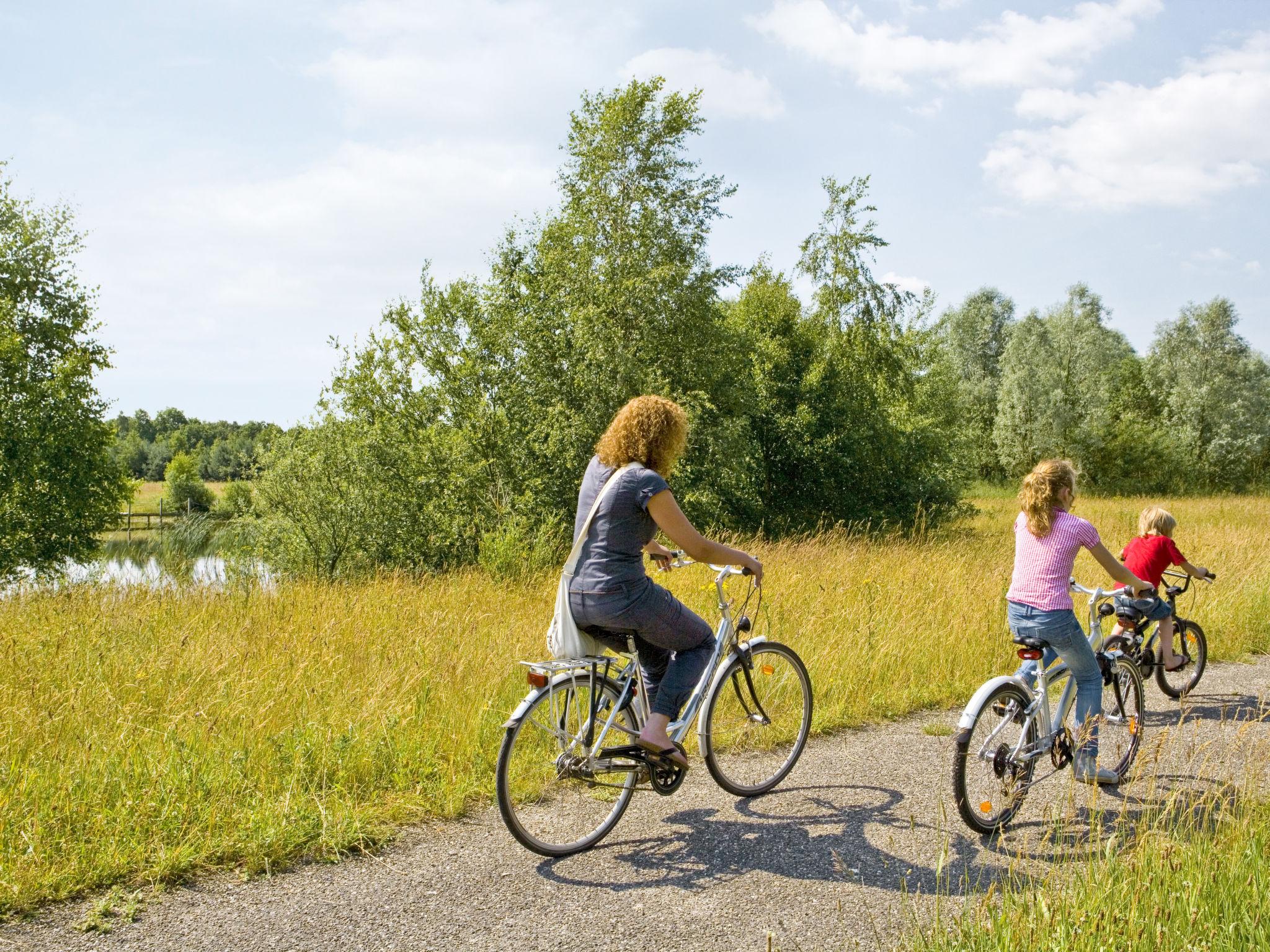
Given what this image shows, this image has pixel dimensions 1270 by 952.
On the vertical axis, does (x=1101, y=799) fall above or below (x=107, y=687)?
below

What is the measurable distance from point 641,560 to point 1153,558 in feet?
15.8

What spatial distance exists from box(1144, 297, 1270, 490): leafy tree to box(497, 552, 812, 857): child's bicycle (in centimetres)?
Result: 5225

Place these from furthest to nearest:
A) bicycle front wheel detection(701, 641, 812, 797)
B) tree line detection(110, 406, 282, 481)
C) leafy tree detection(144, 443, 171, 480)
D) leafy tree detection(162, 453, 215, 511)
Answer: leafy tree detection(144, 443, 171, 480) → tree line detection(110, 406, 282, 481) → leafy tree detection(162, 453, 215, 511) → bicycle front wheel detection(701, 641, 812, 797)

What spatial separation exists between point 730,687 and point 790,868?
117 centimetres

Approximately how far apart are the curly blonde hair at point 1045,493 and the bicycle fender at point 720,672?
1592 mm

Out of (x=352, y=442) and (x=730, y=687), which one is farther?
(x=352, y=442)

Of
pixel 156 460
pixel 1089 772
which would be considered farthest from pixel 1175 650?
pixel 156 460

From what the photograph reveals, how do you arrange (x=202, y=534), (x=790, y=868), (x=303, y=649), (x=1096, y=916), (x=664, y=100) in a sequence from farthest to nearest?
(x=664, y=100) → (x=202, y=534) → (x=303, y=649) → (x=790, y=868) → (x=1096, y=916)

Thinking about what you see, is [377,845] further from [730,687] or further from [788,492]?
[788,492]

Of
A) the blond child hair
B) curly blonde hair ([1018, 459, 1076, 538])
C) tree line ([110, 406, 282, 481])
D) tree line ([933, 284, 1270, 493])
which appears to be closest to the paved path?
curly blonde hair ([1018, 459, 1076, 538])

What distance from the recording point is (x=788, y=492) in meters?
25.8

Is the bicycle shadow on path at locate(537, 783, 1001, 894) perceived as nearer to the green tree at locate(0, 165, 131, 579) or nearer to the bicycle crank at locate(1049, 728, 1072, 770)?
the bicycle crank at locate(1049, 728, 1072, 770)

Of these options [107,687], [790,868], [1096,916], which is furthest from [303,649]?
[1096,916]

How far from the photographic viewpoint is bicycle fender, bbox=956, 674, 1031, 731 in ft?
13.5
